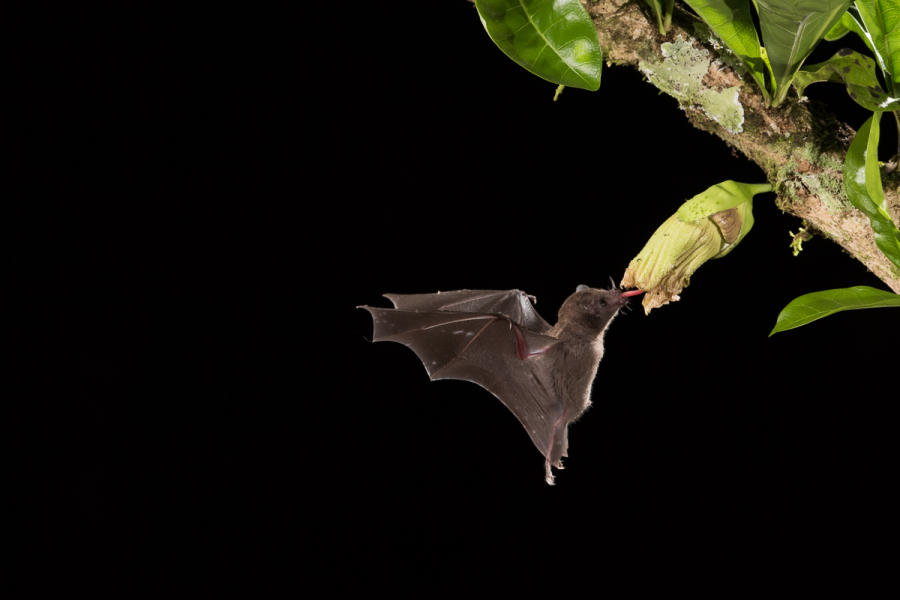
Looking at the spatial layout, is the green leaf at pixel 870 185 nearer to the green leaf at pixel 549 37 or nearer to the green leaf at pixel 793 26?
the green leaf at pixel 793 26

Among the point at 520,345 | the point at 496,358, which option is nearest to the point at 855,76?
the point at 520,345

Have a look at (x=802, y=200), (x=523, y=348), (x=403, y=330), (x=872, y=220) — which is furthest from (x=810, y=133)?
(x=403, y=330)

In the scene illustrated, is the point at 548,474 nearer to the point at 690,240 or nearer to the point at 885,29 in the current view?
the point at 690,240

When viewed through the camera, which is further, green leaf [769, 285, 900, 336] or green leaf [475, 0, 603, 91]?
green leaf [769, 285, 900, 336]

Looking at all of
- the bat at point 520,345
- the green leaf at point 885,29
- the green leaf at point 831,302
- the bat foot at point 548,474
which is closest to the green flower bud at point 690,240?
the bat at point 520,345

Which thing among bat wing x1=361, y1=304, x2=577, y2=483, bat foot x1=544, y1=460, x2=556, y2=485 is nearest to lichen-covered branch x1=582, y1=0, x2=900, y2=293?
bat wing x1=361, y1=304, x2=577, y2=483

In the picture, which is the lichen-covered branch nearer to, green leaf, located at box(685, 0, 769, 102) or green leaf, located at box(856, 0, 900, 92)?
green leaf, located at box(685, 0, 769, 102)

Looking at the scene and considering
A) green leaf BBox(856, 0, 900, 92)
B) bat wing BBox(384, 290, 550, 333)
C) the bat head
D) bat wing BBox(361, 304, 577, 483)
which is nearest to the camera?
green leaf BBox(856, 0, 900, 92)
